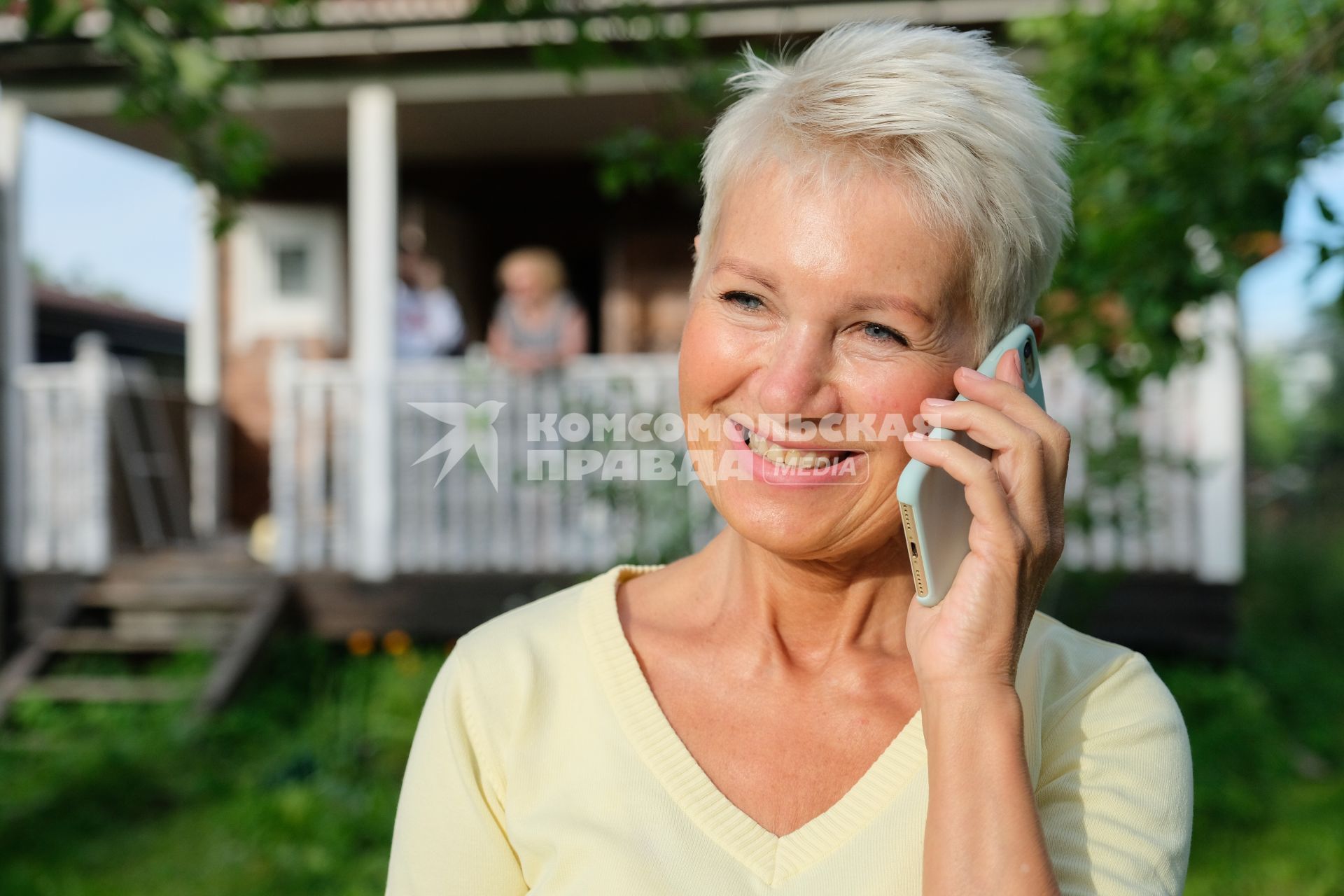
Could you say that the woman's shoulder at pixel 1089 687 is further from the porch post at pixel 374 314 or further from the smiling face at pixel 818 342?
the porch post at pixel 374 314

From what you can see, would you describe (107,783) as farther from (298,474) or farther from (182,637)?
(298,474)

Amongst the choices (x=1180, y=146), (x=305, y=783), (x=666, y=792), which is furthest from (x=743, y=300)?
(x=305, y=783)

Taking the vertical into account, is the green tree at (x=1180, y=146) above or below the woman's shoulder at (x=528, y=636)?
above

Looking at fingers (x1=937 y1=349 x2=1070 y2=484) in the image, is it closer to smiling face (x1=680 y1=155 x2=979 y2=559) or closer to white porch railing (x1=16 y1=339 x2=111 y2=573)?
smiling face (x1=680 y1=155 x2=979 y2=559)

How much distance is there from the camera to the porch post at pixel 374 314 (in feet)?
22.4

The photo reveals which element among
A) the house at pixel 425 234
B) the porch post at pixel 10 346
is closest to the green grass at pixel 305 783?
the house at pixel 425 234

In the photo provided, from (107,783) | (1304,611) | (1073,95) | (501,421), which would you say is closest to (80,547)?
(107,783)

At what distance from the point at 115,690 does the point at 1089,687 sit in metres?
6.33

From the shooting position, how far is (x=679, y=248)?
9188mm

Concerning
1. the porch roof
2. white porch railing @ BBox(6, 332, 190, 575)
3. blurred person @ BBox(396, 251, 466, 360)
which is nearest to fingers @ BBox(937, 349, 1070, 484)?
the porch roof

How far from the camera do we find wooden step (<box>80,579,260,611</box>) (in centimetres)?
701

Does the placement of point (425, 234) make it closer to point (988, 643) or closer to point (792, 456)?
point (792, 456)

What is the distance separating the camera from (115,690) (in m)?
6.38

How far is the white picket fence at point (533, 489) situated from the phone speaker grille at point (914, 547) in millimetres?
4566
